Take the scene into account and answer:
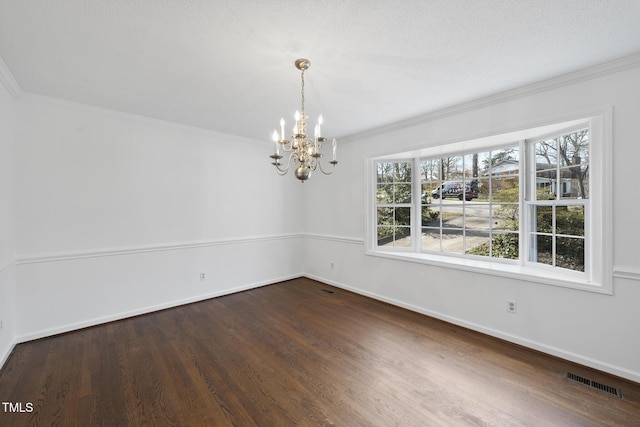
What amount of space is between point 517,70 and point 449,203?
175 centimetres

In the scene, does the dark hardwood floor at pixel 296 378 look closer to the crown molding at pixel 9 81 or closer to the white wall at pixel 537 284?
the white wall at pixel 537 284

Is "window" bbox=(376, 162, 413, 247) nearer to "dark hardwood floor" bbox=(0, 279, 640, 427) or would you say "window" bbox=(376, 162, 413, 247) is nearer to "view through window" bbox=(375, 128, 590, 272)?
"view through window" bbox=(375, 128, 590, 272)

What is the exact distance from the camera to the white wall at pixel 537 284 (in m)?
2.13

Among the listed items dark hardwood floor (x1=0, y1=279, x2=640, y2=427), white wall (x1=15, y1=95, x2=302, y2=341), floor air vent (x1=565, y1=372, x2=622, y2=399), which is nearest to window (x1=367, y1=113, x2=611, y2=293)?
floor air vent (x1=565, y1=372, x2=622, y2=399)

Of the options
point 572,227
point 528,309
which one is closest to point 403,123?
point 572,227

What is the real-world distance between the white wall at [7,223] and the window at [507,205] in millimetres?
4097

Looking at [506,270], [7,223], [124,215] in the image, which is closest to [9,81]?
[7,223]

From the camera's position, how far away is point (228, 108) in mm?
3178

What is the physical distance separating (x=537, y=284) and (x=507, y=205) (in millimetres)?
980

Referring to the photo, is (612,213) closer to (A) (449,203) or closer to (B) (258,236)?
Answer: (A) (449,203)

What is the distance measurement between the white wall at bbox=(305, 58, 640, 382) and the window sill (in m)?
0.06

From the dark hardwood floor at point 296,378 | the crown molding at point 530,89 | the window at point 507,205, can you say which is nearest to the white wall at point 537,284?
the crown molding at point 530,89

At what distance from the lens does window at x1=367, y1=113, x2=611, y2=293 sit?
7.85ft

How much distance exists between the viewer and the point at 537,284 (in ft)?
→ 8.45
